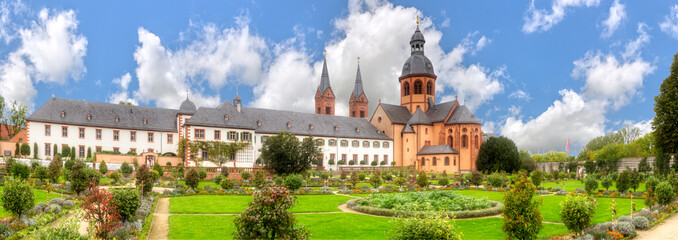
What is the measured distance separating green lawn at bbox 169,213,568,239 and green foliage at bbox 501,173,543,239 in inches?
107

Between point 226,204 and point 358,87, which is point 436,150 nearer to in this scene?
point 358,87

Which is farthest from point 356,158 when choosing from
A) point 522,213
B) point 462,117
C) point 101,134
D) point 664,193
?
point 522,213

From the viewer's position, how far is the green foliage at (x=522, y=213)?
1334 centimetres

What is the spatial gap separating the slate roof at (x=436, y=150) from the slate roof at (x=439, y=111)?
15.1 ft

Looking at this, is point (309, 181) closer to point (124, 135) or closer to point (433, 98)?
point (124, 135)

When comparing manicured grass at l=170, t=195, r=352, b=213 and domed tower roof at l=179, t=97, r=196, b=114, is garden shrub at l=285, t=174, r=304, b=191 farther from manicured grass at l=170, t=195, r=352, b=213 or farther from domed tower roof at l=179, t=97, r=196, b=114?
domed tower roof at l=179, t=97, r=196, b=114

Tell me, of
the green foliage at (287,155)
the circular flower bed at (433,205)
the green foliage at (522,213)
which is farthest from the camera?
the green foliage at (287,155)

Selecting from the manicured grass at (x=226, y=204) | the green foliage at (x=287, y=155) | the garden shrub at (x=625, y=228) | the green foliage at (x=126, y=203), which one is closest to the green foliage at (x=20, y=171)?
the manicured grass at (x=226, y=204)

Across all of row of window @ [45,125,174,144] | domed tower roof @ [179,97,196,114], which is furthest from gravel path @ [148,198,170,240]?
domed tower roof @ [179,97,196,114]

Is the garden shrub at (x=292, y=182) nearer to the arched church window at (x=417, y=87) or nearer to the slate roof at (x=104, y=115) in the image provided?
the slate roof at (x=104, y=115)

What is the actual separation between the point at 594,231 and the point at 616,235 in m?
0.64

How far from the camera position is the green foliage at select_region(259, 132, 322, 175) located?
141 ft

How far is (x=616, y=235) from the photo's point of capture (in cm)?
1523

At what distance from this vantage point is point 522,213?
44.1 feet
